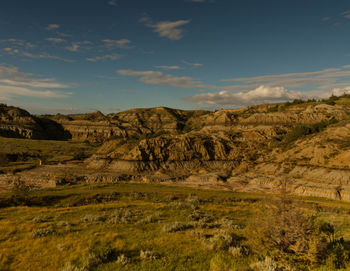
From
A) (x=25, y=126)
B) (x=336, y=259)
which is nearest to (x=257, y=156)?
(x=336, y=259)

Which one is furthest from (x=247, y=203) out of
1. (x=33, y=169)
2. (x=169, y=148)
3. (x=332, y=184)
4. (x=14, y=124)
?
(x=14, y=124)

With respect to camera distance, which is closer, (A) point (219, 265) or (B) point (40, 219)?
(A) point (219, 265)

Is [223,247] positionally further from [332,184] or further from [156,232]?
[332,184]

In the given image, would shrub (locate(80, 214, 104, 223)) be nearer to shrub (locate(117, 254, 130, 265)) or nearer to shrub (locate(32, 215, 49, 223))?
shrub (locate(32, 215, 49, 223))

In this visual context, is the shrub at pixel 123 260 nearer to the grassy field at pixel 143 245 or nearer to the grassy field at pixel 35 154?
the grassy field at pixel 143 245

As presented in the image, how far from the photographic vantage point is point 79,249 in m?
11.7

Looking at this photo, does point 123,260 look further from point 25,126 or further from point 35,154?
point 25,126

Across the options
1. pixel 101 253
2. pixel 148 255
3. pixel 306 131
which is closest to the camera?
pixel 101 253

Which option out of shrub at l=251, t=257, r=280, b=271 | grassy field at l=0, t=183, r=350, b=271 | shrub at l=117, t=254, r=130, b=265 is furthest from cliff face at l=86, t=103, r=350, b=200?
shrub at l=117, t=254, r=130, b=265

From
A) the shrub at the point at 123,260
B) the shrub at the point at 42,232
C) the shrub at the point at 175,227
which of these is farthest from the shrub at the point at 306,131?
the shrub at the point at 42,232

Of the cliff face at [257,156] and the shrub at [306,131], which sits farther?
the shrub at [306,131]

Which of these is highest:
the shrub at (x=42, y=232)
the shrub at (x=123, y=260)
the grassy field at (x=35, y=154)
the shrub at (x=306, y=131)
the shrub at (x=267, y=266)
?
the shrub at (x=306, y=131)

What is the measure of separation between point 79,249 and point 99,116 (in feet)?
586

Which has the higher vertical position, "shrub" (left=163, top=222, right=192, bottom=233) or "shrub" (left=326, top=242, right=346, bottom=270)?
"shrub" (left=326, top=242, right=346, bottom=270)
